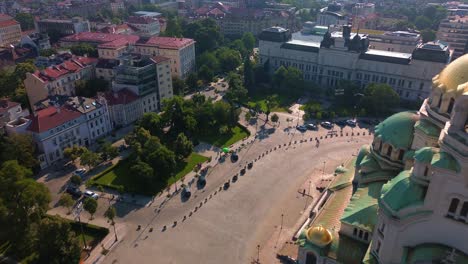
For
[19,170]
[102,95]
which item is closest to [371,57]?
[102,95]

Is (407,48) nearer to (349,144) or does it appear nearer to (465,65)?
(349,144)

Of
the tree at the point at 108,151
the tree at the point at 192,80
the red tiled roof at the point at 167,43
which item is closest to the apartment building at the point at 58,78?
the red tiled roof at the point at 167,43

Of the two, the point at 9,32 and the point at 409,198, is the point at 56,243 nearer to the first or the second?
the point at 409,198

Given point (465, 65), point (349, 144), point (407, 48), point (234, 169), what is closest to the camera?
point (465, 65)

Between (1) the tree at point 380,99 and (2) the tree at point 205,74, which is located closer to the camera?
(1) the tree at point 380,99

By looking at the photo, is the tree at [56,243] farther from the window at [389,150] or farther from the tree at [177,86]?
the tree at [177,86]

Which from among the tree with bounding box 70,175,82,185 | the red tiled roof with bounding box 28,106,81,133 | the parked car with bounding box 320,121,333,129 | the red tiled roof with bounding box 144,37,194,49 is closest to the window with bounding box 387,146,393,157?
the parked car with bounding box 320,121,333,129
